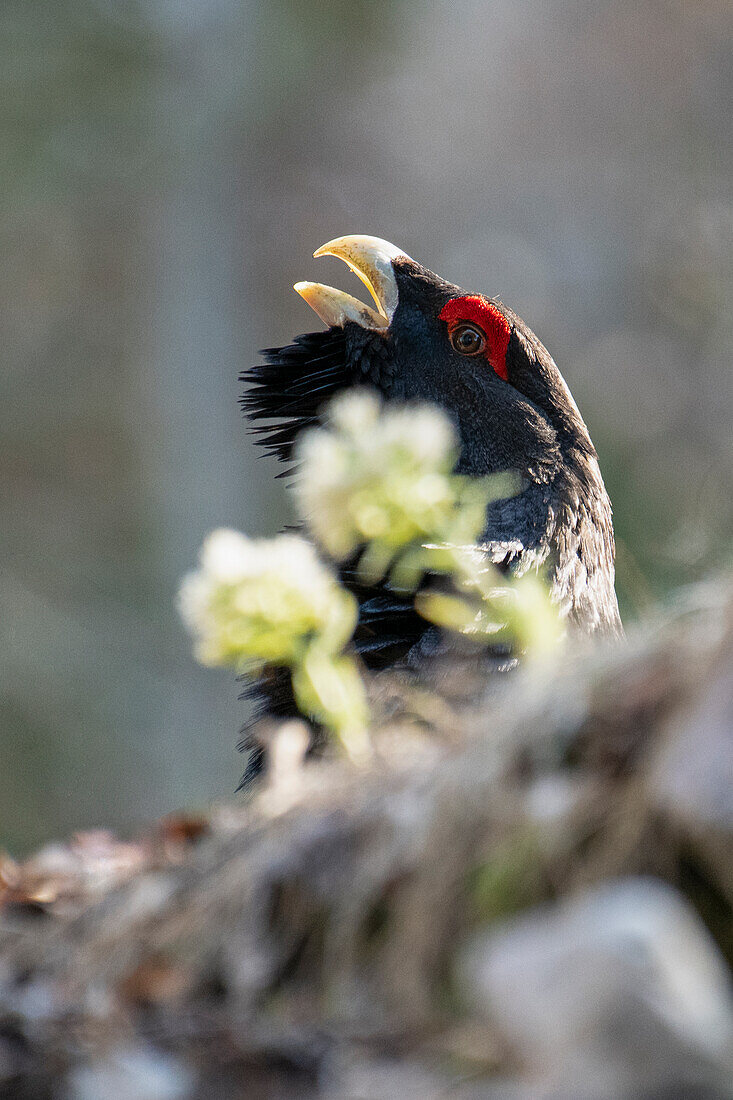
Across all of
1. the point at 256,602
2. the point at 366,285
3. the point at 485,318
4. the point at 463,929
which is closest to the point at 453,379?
the point at 485,318

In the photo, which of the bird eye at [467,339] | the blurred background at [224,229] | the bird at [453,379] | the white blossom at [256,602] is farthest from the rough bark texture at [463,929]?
the blurred background at [224,229]

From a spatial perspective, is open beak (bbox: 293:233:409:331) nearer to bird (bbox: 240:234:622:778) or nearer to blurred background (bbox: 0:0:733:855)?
bird (bbox: 240:234:622:778)

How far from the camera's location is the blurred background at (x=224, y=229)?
371 inches

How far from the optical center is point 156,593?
984 cm

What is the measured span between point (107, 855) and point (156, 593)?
8.37 metres

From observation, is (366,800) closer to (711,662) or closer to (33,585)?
(711,662)

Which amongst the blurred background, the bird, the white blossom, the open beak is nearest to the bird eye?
the bird

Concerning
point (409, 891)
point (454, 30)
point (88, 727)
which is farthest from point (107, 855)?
point (454, 30)

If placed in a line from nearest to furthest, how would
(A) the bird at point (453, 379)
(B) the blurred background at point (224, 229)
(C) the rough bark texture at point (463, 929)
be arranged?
(C) the rough bark texture at point (463, 929) → (A) the bird at point (453, 379) → (B) the blurred background at point (224, 229)

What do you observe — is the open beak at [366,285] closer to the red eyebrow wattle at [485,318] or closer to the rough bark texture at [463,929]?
the red eyebrow wattle at [485,318]

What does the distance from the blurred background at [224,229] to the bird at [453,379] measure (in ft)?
22.0

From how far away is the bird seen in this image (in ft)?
8.26

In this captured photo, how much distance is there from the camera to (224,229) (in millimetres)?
10258

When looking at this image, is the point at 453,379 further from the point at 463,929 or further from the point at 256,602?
the point at 463,929
